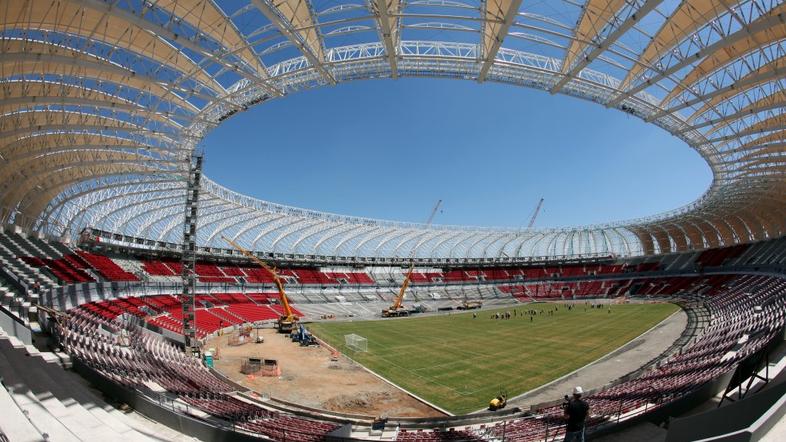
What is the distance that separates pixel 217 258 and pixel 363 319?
27192mm

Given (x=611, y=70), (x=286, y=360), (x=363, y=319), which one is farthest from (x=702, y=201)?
(x=286, y=360)

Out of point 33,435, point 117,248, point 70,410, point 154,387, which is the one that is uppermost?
point 117,248

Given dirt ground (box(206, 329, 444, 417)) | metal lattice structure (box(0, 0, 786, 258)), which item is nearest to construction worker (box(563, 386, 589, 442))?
metal lattice structure (box(0, 0, 786, 258))

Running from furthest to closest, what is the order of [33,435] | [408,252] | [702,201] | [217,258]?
[408,252] < [217,258] < [702,201] < [33,435]

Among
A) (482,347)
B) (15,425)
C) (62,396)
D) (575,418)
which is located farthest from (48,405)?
(482,347)

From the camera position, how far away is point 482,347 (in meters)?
36.4

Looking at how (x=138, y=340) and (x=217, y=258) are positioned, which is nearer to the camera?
(x=138, y=340)

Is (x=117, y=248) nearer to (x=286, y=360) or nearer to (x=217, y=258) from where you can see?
(x=217, y=258)

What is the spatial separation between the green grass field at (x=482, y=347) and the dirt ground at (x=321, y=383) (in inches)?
57.0

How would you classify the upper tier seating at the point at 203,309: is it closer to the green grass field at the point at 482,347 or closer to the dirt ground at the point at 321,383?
the dirt ground at the point at 321,383

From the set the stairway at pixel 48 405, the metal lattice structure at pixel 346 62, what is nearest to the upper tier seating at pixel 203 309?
the metal lattice structure at pixel 346 62

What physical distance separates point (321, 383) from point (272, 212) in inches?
1486

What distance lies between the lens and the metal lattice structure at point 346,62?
16156mm

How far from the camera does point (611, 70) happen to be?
2222 cm
